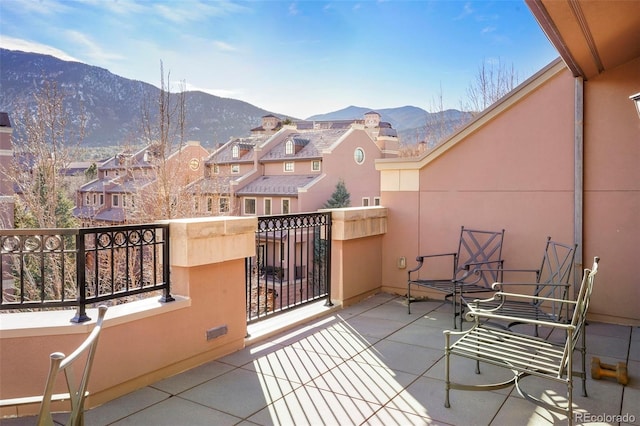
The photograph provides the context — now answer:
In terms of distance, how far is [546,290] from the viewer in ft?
15.2

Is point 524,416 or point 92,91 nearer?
point 524,416

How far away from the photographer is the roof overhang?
2.60 meters

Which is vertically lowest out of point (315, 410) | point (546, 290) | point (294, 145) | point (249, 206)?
point (315, 410)

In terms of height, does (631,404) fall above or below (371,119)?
below

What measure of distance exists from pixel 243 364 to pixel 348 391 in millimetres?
849

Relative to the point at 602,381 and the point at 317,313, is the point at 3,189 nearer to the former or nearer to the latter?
the point at 317,313

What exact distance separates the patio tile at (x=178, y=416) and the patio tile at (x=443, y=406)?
1004 millimetres

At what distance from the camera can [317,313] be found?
441cm

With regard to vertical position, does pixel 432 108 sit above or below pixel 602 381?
above

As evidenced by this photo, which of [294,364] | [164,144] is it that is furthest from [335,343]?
[164,144]

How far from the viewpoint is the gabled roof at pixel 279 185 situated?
25.6m

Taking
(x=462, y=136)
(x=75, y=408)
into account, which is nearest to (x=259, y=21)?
(x=462, y=136)

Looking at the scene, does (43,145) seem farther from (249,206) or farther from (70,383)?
(70,383)

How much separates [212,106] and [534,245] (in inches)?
1350
